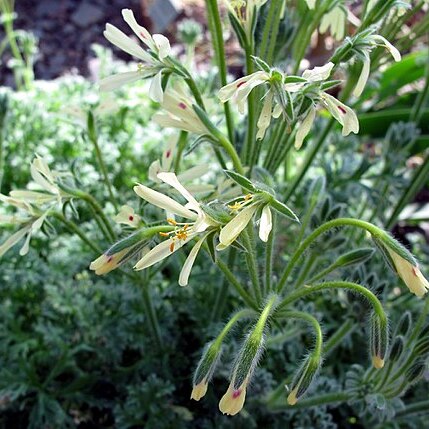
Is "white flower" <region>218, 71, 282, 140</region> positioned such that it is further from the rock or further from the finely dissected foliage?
the rock

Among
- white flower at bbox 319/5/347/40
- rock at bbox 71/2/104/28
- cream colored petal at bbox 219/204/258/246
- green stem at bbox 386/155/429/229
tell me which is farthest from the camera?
rock at bbox 71/2/104/28

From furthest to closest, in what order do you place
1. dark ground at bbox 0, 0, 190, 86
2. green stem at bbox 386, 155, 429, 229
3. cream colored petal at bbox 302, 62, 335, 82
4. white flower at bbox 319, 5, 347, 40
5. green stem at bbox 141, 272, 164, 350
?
dark ground at bbox 0, 0, 190, 86
green stem at bbox 386, 155, 429, 229
green stem at bbox 141, 272, 164, 350
white flower at bbox 319, 5, 347, 40
cream colored petal at bbox 302, 62, 335, 82

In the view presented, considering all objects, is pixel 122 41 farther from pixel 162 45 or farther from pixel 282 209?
pixel 282 209

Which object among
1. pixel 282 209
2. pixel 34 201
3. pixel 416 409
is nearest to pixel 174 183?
pixel 282 209

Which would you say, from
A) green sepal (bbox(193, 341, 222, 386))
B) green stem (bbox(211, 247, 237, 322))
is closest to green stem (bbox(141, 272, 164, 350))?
green stem (bbox(211, 247, 237, 322))

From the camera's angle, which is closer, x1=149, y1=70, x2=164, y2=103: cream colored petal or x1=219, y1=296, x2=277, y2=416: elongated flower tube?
x1=219, y1=296, x2=277, y2=416: elongated flower tube

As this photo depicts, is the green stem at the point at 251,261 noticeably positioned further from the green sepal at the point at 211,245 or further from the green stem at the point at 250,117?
the green stem at the point at 250,117

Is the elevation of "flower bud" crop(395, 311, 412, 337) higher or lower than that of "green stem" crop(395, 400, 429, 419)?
higher

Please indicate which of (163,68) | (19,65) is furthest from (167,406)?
(19,65)
